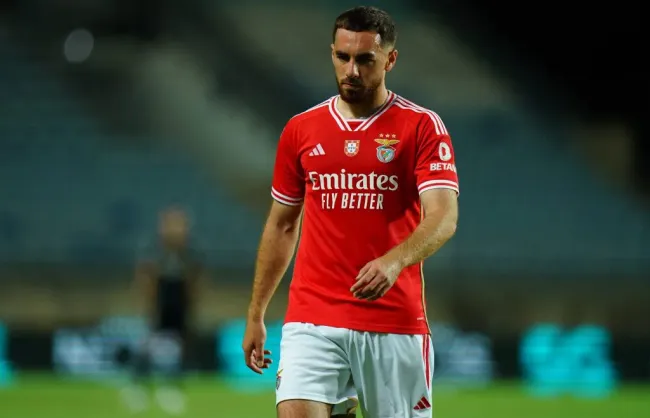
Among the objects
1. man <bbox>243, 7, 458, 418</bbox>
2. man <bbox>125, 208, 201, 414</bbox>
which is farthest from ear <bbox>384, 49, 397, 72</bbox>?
man <bbox>125, 208, 201, 414</bbox>

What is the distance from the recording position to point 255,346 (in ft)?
14.5

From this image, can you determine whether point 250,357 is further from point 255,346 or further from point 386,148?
point 386,148

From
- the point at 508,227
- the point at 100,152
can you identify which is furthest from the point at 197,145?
the point at 508,227

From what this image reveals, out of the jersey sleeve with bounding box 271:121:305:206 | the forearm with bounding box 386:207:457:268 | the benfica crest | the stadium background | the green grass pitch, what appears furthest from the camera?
the stadium background

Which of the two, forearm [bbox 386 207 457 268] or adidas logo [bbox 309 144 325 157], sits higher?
adidas logo [bbox 309 144 325 157]

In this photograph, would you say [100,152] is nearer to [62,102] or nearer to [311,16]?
[62,102]

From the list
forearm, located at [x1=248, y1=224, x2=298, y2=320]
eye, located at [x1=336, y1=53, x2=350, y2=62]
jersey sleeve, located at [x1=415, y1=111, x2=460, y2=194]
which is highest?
eye, located at [x1=336, y1=53, x2=350, y2=62]

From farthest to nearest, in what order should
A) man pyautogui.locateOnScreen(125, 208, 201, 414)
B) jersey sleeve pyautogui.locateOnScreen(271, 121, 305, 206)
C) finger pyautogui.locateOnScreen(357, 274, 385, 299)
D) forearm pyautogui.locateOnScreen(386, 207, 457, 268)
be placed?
1. man pyautogui.locateOnScreen(125, 208, 201, 414)
2. jersey sleeve pyautogui.locateOnScreen(271, 121, 305, 206)
3. forearm pyautogui.locateOnScreen(386, 207, 457, 268)
4. finger pyautogui.locateOnScreen(357, 274, 385, 299)

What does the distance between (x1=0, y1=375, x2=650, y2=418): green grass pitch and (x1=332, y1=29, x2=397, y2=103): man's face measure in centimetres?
631

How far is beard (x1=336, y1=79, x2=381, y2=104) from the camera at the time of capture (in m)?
4.13

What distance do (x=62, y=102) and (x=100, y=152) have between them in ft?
3.85

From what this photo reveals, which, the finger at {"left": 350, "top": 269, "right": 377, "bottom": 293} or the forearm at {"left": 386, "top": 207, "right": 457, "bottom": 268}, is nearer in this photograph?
the finger at {"left": 350, "top": 269, "right": 377, "bottom": 293}

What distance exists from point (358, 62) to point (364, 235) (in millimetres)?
621

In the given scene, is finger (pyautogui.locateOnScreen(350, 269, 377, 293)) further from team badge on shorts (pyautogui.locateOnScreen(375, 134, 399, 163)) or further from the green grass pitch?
the green grass pitch
